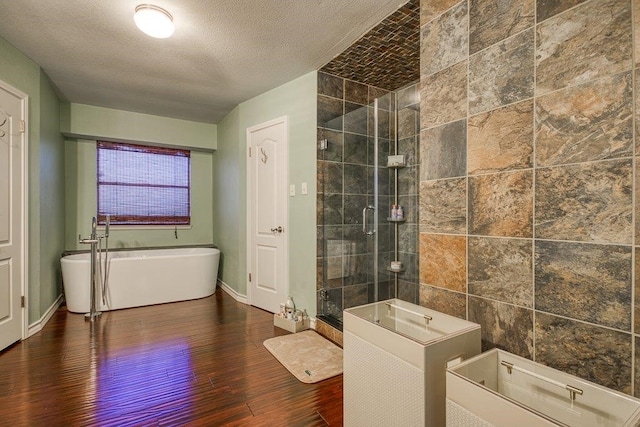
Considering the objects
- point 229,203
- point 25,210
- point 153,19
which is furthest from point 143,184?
point 153,19

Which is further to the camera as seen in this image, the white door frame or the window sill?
the window sill

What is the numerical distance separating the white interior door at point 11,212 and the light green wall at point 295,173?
78.3 inches

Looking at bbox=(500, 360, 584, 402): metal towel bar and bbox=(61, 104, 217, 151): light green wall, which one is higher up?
bbox=(61, 104, 217, 151): light green wall

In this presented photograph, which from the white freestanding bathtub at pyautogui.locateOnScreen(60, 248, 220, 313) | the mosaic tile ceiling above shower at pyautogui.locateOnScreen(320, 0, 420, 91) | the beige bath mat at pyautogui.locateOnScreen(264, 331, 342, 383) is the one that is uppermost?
the mosaic tile ceiling above shower at pyautogui.locateOnScreen(320, 0, 420, 91)

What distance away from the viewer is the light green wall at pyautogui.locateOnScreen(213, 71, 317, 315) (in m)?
2.95

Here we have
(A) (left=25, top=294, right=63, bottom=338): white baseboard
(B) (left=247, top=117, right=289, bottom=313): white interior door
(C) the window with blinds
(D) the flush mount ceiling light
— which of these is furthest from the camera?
(C) the window with blinds

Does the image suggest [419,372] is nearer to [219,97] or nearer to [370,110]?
[370,110]

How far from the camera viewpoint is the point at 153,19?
199cm

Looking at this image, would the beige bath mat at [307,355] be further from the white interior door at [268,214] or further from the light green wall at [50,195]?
the light green wall at [50,195]

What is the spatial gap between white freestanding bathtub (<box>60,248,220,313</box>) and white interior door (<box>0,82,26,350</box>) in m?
0.68

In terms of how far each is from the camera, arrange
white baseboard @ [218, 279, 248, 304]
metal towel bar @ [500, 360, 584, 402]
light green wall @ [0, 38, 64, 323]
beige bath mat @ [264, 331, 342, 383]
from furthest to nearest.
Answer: white baseboard @ [218, 279, 248, 304] → light green wall @ [0, 38, 64, 323] → beige bath mat @ [264, 331, 342, 383] → metal towel bar @ [500, 360, 584, 402]

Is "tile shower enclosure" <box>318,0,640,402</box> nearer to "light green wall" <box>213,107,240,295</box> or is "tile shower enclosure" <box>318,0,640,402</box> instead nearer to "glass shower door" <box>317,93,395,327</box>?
"glass shower door" <box>317,93,395,327</box>

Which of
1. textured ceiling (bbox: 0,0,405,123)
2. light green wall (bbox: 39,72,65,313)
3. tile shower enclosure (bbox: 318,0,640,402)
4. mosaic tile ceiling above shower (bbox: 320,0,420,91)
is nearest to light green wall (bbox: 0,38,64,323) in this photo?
light green wall (bbox: 39,72,65,313)

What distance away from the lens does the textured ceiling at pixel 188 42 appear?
2035 mm
